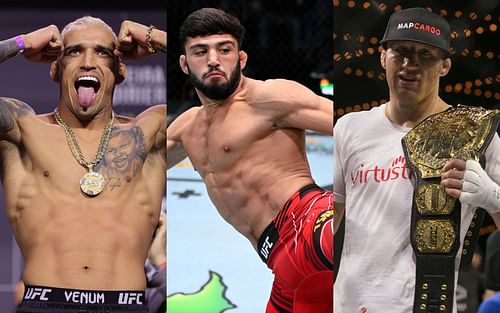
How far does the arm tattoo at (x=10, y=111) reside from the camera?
479 cm

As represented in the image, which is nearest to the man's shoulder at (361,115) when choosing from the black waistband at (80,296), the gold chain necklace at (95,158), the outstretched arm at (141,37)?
the outstretched arm at (141,37)

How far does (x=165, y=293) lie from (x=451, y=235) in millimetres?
1535

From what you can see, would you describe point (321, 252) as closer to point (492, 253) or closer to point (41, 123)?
point (492, 253)

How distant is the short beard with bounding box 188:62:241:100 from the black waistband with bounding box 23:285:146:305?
1.12 m

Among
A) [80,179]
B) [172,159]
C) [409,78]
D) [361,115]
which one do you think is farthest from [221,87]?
[409,78]

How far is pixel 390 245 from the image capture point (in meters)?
4.44

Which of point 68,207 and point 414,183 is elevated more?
point 414,183

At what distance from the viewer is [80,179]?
4.80 metres

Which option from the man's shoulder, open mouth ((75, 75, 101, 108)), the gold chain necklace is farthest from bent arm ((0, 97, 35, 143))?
the man's shoulder

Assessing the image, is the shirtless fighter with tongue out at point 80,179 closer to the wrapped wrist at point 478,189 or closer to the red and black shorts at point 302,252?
the red and black shorts at point 302,252

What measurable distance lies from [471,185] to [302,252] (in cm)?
95

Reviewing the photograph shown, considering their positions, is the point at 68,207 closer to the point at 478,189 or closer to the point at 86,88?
the point at 86,88

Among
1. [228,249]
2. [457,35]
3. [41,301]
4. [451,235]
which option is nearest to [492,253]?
[451,235]

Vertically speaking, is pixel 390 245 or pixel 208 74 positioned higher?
pixel 208 74
